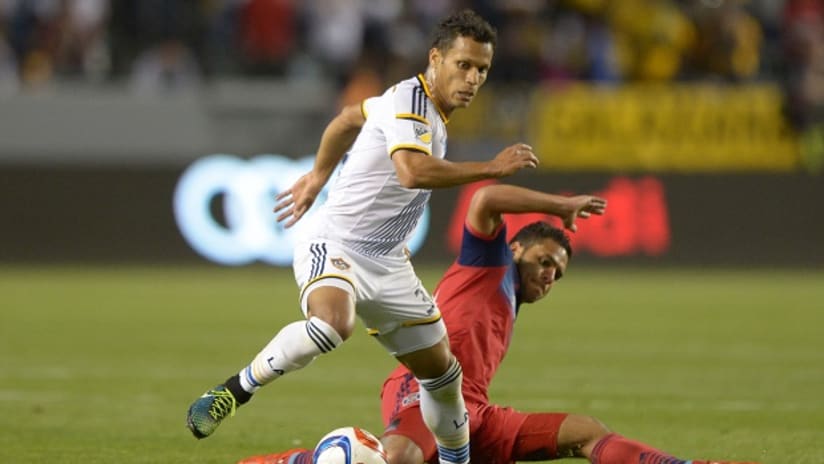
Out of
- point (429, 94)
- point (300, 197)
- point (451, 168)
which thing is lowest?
point (300, 197)

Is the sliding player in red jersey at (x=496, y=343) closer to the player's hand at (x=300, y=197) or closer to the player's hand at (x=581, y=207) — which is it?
the player's hand at (x=581, y=207)

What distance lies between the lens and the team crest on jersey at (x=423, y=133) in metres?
6.00

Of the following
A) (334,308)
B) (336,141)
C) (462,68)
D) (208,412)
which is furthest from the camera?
(336,141)

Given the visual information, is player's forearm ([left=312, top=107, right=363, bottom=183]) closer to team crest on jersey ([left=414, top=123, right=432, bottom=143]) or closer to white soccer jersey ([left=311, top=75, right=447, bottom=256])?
white soccer jersey ([left=311, top=75, right=447, bottom=256])

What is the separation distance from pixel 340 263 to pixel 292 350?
1.51 feet

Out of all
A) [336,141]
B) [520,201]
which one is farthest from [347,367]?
[520,201]

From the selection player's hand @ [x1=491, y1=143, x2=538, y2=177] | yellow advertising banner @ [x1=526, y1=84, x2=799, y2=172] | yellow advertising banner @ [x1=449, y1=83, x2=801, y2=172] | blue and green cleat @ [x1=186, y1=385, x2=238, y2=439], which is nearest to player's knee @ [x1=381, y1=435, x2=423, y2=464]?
blue and green cleat @ [x1=186, y1=385, x2=238, y2=439]

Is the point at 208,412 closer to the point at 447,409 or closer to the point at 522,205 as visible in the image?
the point at 447,409

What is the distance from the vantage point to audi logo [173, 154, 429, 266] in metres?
17.5

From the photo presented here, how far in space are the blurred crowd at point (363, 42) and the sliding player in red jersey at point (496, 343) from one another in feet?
42.2

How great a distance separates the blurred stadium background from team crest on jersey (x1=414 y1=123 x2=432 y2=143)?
671 cm

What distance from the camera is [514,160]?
227 inches

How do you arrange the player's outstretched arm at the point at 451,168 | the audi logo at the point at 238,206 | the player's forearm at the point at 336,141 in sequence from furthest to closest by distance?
the audi logo at the point at 238,206 < the player's forearm at the point at 336,141 < the player's outstretched arm at the point at 451,168

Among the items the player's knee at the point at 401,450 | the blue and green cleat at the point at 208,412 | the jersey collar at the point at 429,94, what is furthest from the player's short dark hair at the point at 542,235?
the blue and green cleat at the point at 208,412
